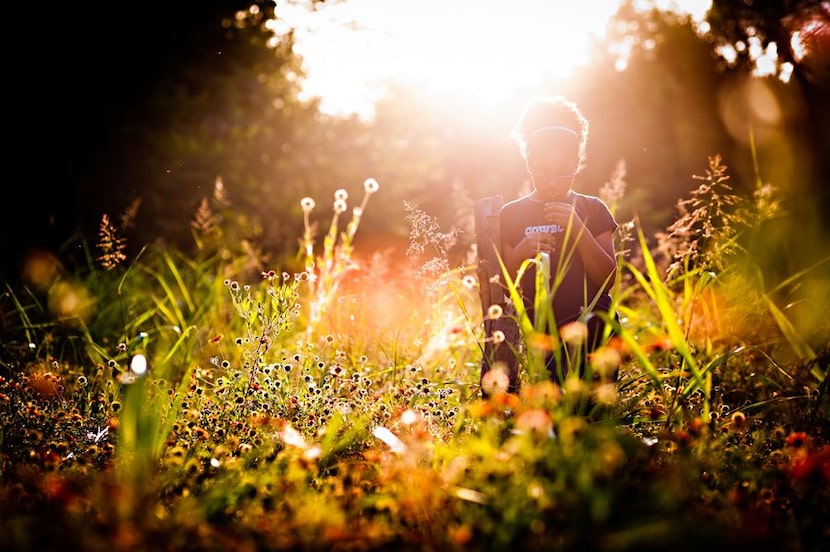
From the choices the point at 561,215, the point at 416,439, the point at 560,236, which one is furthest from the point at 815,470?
the point at 560,236

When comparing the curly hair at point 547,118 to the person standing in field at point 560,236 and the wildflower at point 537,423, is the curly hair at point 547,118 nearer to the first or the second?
the person standing in field at point 560,236

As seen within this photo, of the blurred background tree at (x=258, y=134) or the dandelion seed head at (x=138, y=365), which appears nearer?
the dandelion seed head at (x=138, y=365)

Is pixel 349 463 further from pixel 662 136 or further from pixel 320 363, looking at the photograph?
pixel 662 136

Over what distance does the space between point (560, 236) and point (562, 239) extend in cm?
2

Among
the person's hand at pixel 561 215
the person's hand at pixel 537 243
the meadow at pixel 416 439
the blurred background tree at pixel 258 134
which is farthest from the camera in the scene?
the blurred background tree at pixel 258 134

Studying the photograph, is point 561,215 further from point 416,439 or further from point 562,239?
point 416,439

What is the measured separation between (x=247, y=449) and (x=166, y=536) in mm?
904

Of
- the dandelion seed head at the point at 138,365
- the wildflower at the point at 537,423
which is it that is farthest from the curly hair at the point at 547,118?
the dandelion seed head at the point at 138,365

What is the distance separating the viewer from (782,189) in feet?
22.9

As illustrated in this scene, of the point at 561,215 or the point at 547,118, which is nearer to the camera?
the point at 561,215

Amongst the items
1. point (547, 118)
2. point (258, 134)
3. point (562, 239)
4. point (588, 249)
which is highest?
point (258, 134)

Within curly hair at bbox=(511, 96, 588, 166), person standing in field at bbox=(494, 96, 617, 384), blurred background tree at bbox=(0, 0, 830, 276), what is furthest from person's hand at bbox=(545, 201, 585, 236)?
blurred background tree at bbox=(0, 0, 830, 276)

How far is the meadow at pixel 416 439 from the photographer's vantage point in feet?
5.65

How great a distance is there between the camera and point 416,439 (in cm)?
227
